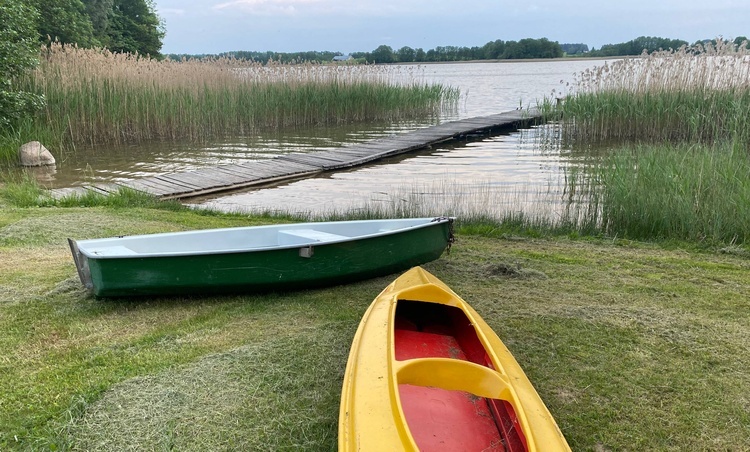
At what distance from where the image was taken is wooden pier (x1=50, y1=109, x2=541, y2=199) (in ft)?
30.1

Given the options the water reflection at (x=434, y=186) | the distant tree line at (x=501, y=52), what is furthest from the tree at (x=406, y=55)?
the water reflection at (x=434, y=186)

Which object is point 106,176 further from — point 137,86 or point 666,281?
point 666,281

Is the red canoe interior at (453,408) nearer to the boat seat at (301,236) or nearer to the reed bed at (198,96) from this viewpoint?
the boat seat at (301,236)

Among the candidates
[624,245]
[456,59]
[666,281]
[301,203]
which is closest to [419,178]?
[301,203]

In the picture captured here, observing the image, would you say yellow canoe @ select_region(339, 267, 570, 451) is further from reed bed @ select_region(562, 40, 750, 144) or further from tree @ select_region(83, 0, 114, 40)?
tree @ select_region(83, 0, 114, 40)

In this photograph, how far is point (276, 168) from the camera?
1094cm

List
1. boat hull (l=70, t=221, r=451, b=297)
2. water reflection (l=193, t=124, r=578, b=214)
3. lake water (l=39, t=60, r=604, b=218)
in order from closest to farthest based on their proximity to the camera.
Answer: boat hull (l=70, t=221, r=451, b=297) → water reflection (l=193, t=124, r=578, b=214) → lake water (l=39, t=60, r=604, b=218)

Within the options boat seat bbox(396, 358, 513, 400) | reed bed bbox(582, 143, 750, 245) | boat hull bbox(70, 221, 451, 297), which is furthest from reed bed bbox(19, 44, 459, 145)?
boat seat bbox(396, 358, 513, 400)

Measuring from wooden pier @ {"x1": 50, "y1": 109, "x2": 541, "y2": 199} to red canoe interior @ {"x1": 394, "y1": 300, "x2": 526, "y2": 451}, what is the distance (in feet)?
21.4

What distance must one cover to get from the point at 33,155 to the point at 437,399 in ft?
35.2

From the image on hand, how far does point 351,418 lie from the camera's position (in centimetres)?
219

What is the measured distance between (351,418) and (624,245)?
177 inches

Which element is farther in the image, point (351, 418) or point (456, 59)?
point (456, 59)

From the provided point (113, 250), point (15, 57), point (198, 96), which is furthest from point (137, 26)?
point (113, 250)
